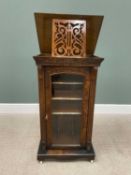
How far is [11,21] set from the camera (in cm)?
231

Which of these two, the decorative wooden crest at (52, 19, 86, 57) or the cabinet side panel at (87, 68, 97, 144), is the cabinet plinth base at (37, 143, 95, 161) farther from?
the decorative wooden crest at (52, 19, 86, 57)

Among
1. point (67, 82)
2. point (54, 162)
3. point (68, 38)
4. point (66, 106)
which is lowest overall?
point (54, 162)

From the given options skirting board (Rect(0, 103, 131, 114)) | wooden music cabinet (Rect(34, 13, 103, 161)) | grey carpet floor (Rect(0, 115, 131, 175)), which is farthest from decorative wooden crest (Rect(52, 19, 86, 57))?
skirting board (Rect(0, 103, 131, 114))

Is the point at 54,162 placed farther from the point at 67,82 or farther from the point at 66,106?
the point at 67,82

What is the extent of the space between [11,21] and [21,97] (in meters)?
0.98

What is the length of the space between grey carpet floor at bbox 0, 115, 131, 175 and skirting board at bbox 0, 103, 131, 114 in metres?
0.11

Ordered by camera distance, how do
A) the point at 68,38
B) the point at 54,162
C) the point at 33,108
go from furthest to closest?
the point at 33,108 → the point at 54,162 → the point at 68,38

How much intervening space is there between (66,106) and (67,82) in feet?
0.71

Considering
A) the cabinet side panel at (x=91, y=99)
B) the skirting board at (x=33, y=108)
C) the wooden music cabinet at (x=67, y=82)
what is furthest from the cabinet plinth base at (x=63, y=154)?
the skirting board at (x=33, y=108)

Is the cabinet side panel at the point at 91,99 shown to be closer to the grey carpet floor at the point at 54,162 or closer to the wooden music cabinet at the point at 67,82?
the wooden music cabinet at the point at 67,82

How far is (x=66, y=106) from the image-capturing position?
5.38 feet

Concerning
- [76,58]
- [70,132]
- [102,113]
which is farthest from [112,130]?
[76,58]

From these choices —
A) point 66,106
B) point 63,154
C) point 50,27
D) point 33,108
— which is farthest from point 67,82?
point 33,108

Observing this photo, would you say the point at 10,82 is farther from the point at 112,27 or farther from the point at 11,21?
the point at 112,27
